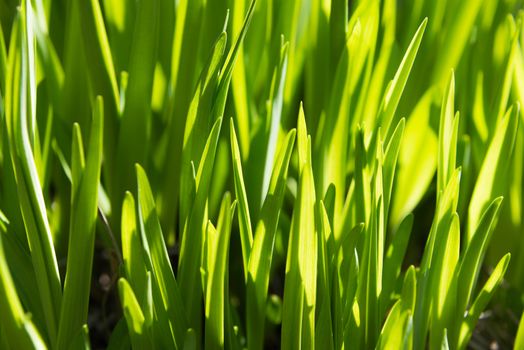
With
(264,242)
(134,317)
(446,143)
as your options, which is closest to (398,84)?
(446,143)

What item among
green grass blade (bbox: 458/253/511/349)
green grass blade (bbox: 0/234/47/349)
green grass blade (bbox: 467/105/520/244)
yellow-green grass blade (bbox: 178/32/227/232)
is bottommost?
green grass blade (bbox: 458/253/511/349)

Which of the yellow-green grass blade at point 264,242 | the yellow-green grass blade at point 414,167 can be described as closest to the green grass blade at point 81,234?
the yellow-green grass blade at point 264,242

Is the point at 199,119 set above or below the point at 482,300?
above

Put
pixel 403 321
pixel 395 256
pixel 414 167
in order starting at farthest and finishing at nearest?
pixel 414 167, pixel 395 256, pixel 403 321

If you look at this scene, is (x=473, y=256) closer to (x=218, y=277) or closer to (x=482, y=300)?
(x=482, y=300)

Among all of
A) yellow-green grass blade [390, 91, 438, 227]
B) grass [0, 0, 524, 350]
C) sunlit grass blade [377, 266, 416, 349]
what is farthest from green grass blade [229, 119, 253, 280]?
yellow-green grass blade [390, 91, 438, 227]

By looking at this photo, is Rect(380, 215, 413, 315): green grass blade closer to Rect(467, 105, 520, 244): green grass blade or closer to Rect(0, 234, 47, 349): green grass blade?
Rect(467, 105, 520, 244): green grass blade

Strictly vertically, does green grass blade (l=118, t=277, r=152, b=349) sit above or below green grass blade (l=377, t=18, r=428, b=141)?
below

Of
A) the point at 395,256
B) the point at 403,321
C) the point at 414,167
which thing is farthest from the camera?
the point at 414,167

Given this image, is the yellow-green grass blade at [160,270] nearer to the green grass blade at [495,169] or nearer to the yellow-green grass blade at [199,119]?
the yellow-green grass blade at [199,119]

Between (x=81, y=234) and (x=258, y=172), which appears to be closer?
→ (x=81, y=234)
